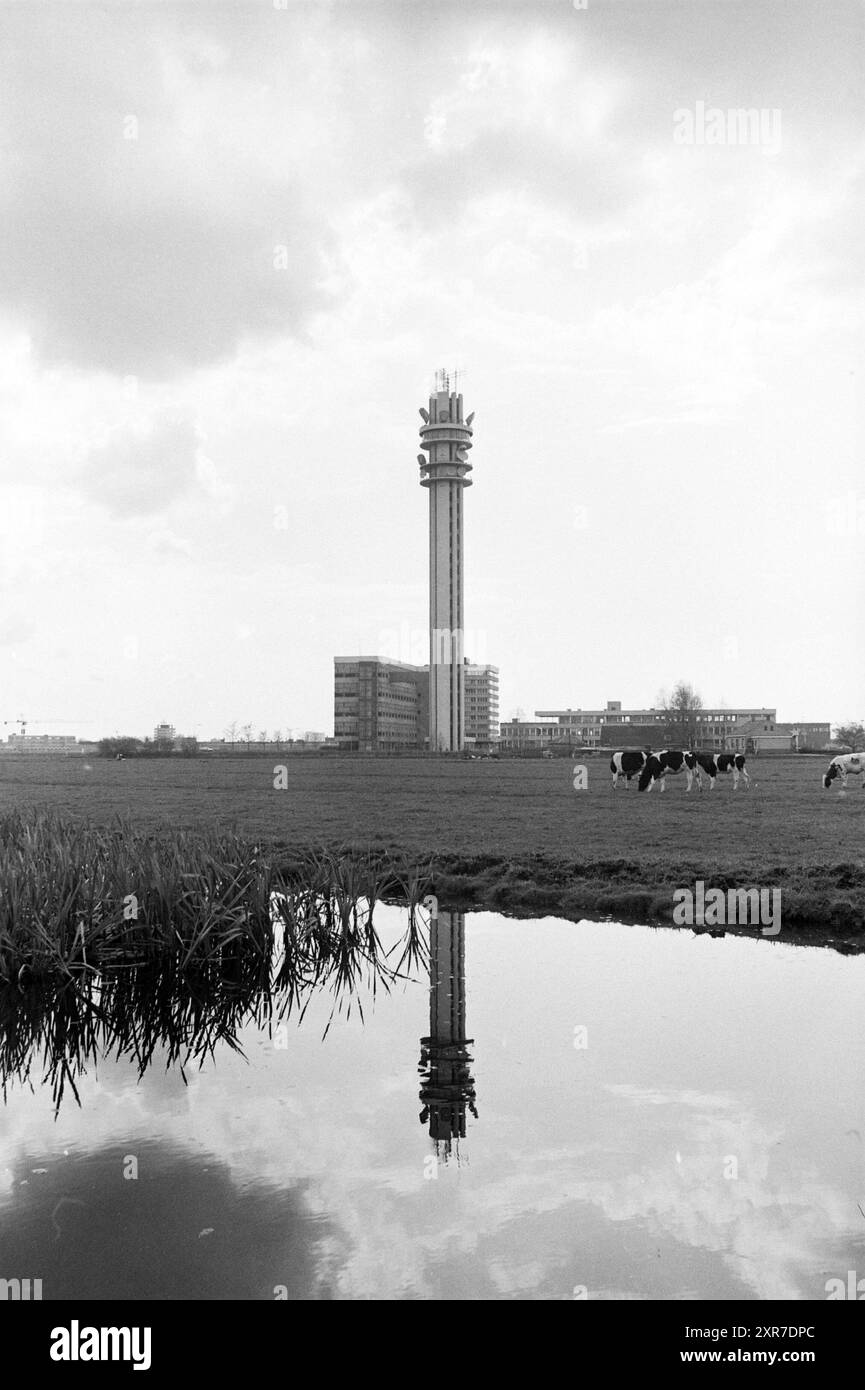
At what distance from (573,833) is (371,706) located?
113936 mm

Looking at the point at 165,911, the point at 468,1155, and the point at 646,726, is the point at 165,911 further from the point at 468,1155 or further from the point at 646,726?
the point at 646,726

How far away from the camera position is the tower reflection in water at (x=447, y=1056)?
536 centimetres

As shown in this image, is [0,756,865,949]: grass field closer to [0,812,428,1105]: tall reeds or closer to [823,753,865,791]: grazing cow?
[823,753,865,791]: grazing cow

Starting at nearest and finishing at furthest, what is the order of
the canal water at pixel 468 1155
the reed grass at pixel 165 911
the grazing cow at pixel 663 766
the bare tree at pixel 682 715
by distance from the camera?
the canal water at pixel 468 1155
the reed grass at pixel 165 911
the grazing cow at pixel 663 766
the bare tree at pixel 682 715

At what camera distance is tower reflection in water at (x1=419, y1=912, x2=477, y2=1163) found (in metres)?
5.36

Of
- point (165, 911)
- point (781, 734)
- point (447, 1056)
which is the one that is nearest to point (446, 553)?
point (781, 734)

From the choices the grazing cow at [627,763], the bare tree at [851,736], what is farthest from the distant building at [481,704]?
the grazing cow at [627,763]

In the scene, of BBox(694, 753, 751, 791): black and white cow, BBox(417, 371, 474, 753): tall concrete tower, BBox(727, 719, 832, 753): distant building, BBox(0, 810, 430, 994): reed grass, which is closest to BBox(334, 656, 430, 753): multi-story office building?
BBox(417, 371, 474, 753): tall concrete tower

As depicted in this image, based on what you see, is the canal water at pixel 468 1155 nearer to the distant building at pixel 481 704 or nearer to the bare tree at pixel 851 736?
the bare tree at pixel 851 736

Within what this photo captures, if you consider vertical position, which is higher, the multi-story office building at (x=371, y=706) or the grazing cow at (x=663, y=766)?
the multi-story office building at (x=371, y=706)

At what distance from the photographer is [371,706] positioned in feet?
430

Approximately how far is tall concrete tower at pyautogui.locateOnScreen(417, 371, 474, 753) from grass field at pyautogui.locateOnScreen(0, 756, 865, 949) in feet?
251

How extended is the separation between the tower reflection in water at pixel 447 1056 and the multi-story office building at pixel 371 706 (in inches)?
4650
